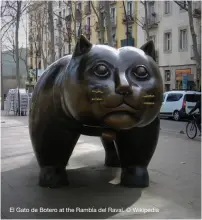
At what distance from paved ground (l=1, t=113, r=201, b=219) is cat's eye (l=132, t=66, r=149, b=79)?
140cm

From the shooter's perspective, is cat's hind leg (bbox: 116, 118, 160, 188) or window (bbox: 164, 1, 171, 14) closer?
cat's hind leg (bbox: 116, 118, 160, 188)

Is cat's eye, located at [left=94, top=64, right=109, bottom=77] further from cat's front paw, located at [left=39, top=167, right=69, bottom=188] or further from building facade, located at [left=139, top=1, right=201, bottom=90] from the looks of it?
building facade, located at [left=139, top=1, right=201, bottom=90]

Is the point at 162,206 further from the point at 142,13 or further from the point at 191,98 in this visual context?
the point at 142,13

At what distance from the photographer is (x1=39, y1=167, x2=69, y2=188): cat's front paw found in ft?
14.6

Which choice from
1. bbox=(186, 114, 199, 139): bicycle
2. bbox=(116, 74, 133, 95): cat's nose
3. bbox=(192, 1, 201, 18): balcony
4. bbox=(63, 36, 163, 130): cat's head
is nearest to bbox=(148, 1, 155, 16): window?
bbox=(192, 1, 201, 18): balcony

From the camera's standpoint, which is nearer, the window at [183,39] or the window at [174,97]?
the window at [174,97]

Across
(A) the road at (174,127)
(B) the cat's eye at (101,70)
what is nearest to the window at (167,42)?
(A) the road at (174,127)

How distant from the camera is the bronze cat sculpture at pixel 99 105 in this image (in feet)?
11.2

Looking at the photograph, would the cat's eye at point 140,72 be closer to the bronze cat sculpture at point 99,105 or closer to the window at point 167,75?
A: the bronze cat sculpture at point 99,105

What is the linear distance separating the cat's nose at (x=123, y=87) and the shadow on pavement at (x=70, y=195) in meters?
1.27

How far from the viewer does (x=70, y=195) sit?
418 cm

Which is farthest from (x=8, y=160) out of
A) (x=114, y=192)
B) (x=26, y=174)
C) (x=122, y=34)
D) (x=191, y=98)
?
(x=122, y=34)

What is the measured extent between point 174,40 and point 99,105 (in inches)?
962

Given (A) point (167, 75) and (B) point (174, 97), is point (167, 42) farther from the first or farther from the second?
(B) point (174, 97)
